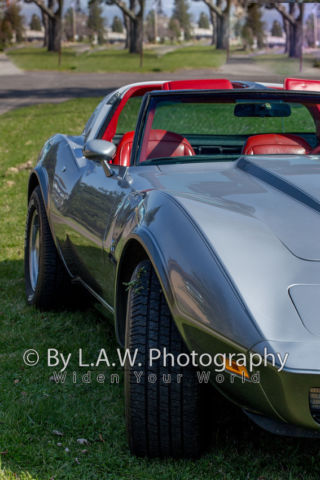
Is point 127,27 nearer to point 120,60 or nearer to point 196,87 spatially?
point 120,60

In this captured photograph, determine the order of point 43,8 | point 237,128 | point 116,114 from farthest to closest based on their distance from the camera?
1. point 43,8
2. point 237,128
3. point 116,114

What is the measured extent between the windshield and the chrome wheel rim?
1107mm

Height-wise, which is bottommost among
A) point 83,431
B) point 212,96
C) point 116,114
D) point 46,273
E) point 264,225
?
point 83,431

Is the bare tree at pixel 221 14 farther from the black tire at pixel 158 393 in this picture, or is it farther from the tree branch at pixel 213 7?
the black tire at pixel 158 393

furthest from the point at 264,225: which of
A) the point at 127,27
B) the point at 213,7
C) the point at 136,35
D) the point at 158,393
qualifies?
the point at 127,27

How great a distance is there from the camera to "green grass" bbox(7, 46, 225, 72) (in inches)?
1337

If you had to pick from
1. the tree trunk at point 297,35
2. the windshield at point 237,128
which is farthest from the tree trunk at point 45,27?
the windshield at point 237,128

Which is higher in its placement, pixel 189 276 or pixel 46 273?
pixel 189 276

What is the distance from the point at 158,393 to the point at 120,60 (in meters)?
36.2

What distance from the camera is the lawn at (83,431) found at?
2602 millimetres

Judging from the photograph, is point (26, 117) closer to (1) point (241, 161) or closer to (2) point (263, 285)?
(1) point (241, 161)

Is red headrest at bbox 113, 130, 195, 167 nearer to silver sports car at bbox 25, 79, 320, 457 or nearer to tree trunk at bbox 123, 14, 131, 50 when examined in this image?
silver sports car at bbox 25, 79, 320, 457

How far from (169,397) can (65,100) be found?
18.8 m

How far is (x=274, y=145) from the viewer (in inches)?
149
